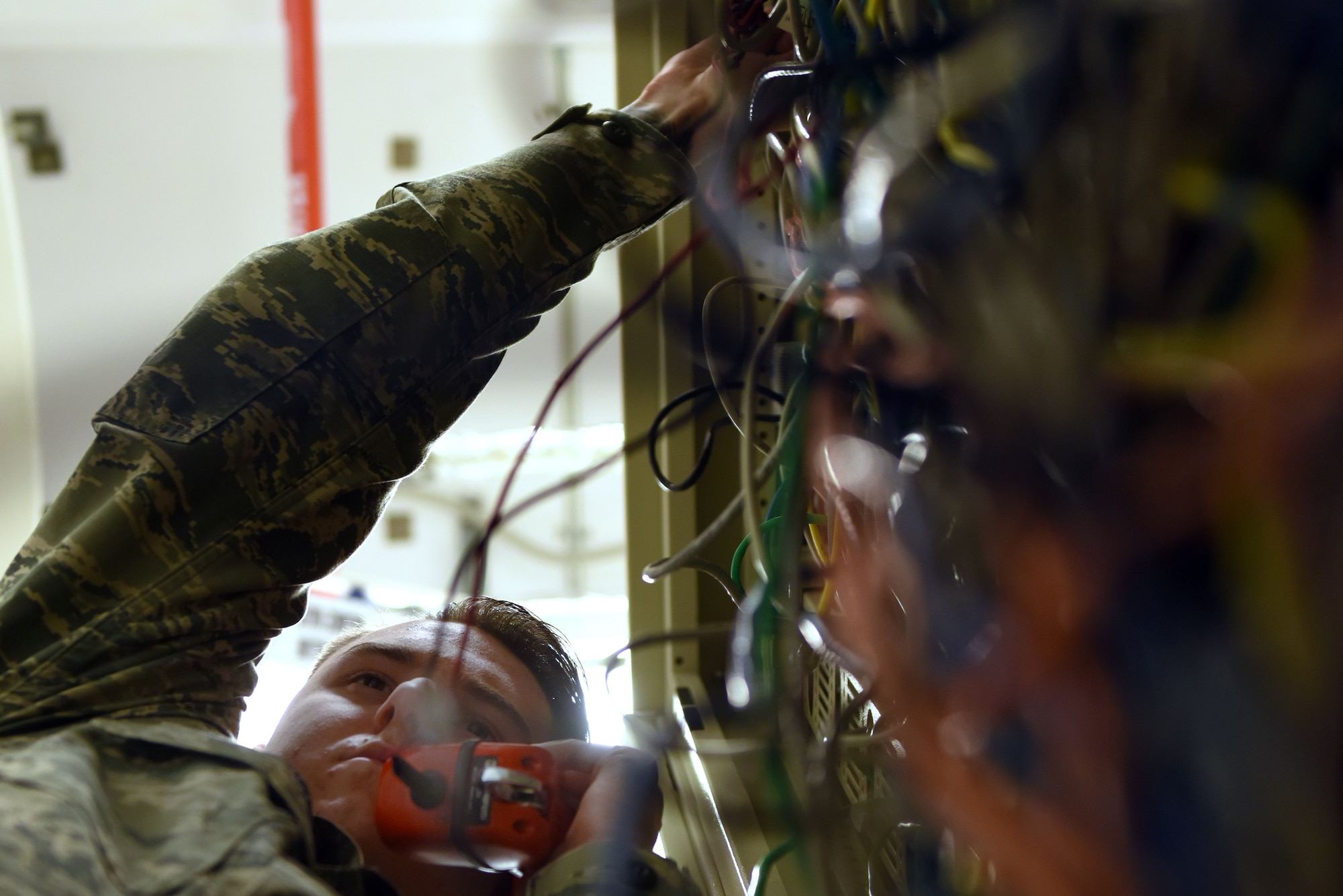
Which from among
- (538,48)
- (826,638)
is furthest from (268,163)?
(826,638)

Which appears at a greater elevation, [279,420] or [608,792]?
[279,420]

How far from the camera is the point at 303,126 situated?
231 centimetres

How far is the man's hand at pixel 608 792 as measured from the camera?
24.2 inches

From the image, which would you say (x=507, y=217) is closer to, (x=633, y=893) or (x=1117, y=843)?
(x=633, y=893)

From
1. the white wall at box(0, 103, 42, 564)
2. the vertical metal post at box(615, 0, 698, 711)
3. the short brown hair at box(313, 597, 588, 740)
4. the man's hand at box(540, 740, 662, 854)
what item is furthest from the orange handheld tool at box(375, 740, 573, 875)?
the white wall at box(0, 103, 42, 564)

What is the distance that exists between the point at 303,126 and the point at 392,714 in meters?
1.95

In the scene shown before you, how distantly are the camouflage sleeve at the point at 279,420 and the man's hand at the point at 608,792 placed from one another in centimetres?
24

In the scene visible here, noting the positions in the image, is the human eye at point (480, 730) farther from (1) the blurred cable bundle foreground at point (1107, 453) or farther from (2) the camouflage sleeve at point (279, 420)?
(1) the blurred cable bundle foreground at point (1107, 453)

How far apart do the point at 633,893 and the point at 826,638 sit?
0.31m

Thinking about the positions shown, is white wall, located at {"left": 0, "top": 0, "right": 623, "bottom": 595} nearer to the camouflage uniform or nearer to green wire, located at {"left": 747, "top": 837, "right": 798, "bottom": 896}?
the camouflage uniform

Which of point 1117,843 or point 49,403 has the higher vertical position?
point 1117,843

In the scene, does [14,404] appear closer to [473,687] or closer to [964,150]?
[473,687]

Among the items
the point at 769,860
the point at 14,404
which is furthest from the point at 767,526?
the point at 14,404

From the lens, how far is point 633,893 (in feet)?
1.87
